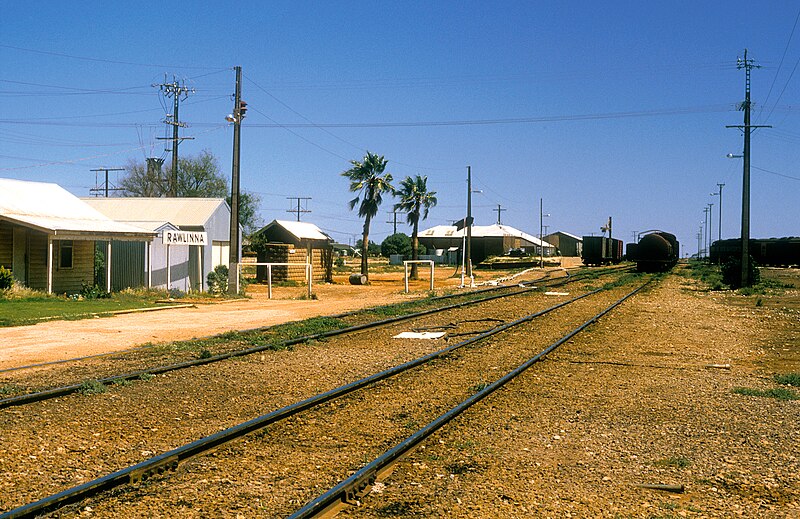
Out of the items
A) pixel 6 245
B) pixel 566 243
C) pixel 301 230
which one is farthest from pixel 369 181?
pixel 566 243

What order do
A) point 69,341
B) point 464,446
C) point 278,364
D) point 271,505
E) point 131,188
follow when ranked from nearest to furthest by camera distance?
point 271,505, point 464,446, point 278,364, point 69,341, point 131,188

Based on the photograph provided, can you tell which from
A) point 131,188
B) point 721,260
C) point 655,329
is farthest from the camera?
point 131,188

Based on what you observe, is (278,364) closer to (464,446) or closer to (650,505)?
(464,446)

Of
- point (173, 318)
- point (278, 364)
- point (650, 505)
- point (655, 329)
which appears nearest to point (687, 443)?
point (650, 505)

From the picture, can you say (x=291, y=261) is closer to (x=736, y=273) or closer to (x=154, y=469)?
(x=736, y=273)

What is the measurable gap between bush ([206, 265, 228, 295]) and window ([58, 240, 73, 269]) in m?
6.92

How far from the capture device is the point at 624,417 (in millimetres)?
9273

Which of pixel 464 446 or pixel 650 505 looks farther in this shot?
pixel 464 446

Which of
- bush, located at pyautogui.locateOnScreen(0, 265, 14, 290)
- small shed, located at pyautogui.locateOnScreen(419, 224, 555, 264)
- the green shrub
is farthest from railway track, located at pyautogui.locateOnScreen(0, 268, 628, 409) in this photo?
small shed, located at pyautogui.locateOnScreen(419, 224, 555, 264)

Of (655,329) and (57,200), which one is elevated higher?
(57,200)

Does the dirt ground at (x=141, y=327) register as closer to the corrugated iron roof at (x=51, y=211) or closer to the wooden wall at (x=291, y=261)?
the corrugated iron roof at (x=51, y=211)

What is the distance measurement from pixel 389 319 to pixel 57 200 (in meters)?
18.1

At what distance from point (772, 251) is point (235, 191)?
61.5m

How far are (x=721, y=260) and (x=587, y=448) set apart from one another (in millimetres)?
71249
